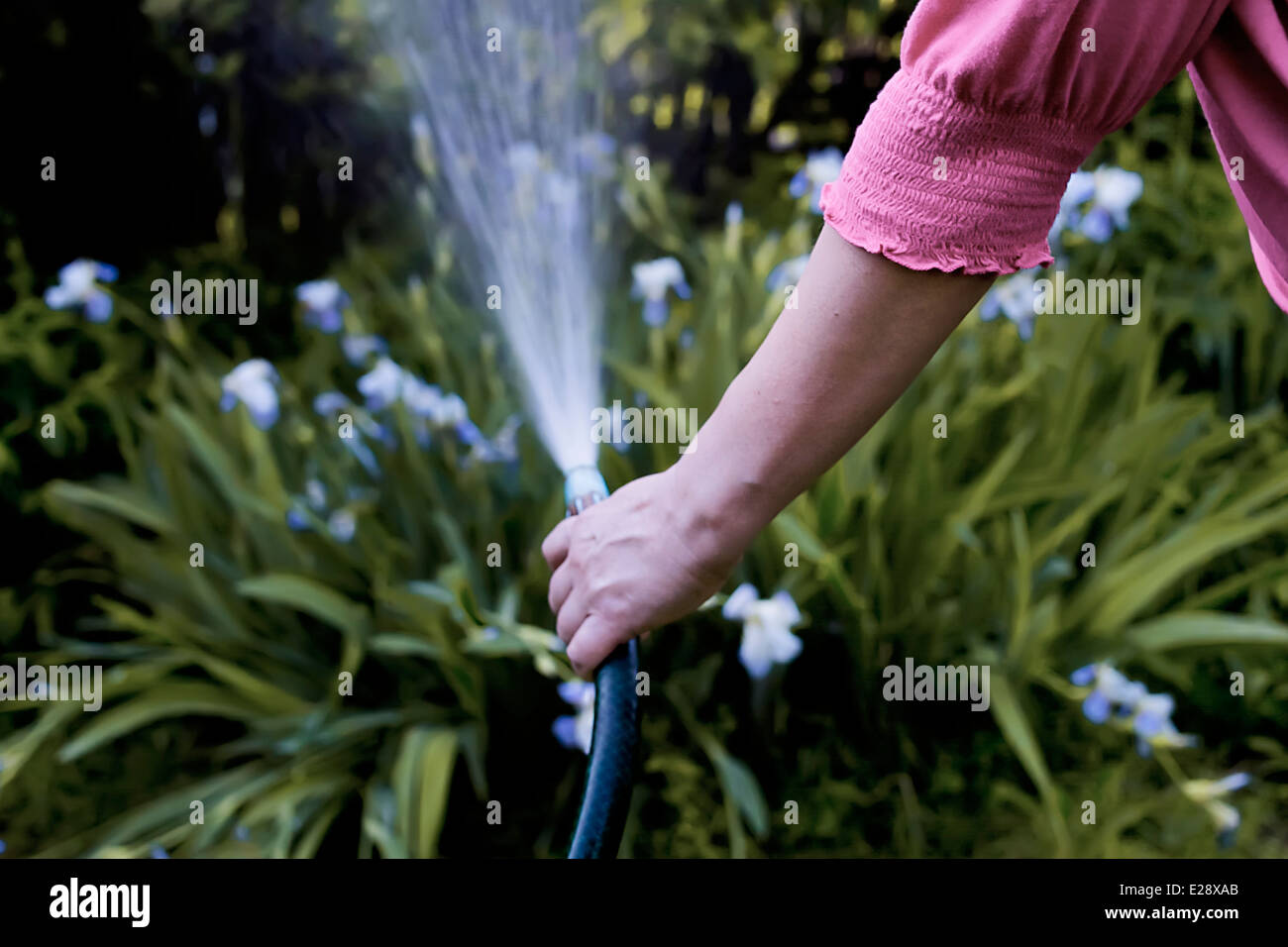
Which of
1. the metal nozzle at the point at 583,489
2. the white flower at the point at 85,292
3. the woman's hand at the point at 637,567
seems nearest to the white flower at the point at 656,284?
the white flower at the point at 85,292

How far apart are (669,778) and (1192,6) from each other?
1.55 m

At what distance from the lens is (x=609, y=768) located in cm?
98

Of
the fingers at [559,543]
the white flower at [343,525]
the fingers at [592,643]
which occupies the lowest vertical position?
the fingers at [592,643]

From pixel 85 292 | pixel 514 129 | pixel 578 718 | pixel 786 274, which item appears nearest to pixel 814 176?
pixel 786 274

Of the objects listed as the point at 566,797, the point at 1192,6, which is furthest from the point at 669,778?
the point at 1192,6

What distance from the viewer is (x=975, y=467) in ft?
7.93

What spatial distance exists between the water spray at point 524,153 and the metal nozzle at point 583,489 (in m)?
0.37

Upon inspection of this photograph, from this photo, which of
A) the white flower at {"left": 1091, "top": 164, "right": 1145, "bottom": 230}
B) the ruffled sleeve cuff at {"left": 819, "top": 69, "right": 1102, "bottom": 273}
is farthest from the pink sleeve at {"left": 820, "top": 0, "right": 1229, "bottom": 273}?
the white flower at {"left": 1091, "top": 164, "right": 1145, "bottom": 230}

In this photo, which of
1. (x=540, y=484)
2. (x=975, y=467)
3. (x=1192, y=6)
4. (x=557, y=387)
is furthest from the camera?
(x=975, y=467)

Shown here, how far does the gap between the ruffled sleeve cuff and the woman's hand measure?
293mm

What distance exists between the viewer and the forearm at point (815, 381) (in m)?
0.90

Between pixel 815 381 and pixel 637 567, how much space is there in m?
0.24

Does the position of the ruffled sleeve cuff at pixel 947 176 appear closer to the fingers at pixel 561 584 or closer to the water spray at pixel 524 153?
the fingers at pixel 561 584
